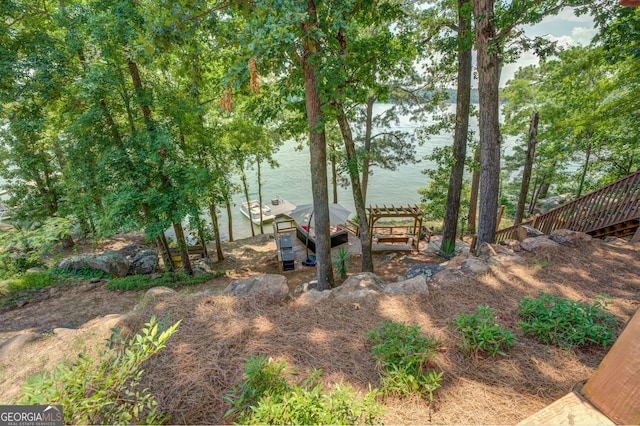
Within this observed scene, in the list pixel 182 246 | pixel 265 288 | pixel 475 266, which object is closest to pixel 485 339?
pixel 475 266

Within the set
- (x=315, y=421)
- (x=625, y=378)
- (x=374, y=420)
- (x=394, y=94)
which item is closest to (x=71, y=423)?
(x=315, y=421)

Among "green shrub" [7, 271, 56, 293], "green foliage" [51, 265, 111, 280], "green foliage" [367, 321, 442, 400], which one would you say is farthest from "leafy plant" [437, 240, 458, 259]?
"green shrub" [7, 271, 56, 293]

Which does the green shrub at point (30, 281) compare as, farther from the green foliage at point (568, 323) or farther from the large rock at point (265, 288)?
the green foliage at point (568, 323)

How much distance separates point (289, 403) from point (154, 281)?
25.2ft

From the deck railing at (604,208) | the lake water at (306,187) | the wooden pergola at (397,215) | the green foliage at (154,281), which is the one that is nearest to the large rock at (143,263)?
the green foliage at (154,281)

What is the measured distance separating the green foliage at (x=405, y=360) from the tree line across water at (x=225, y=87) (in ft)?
9.68

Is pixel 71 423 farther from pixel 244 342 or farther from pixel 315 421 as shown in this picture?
pixel 244 342

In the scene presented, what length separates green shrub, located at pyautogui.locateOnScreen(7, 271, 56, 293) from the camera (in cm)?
693

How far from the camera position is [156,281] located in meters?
7.95

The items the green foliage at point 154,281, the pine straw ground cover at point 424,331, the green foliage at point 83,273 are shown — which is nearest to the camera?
the pine straw ground cover at point 424,331

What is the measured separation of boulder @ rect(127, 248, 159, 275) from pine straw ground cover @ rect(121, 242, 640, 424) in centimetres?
684

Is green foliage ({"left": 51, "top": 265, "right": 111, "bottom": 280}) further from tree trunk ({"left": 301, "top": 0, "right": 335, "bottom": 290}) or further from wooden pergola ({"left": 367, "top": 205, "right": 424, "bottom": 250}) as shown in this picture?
wooden pergola ({"left": 367, "top": 205, "right": 424, "bottom": 250})

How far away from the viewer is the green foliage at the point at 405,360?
1.99m

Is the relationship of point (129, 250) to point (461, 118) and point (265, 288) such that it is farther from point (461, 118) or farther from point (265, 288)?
point (461, 118)
